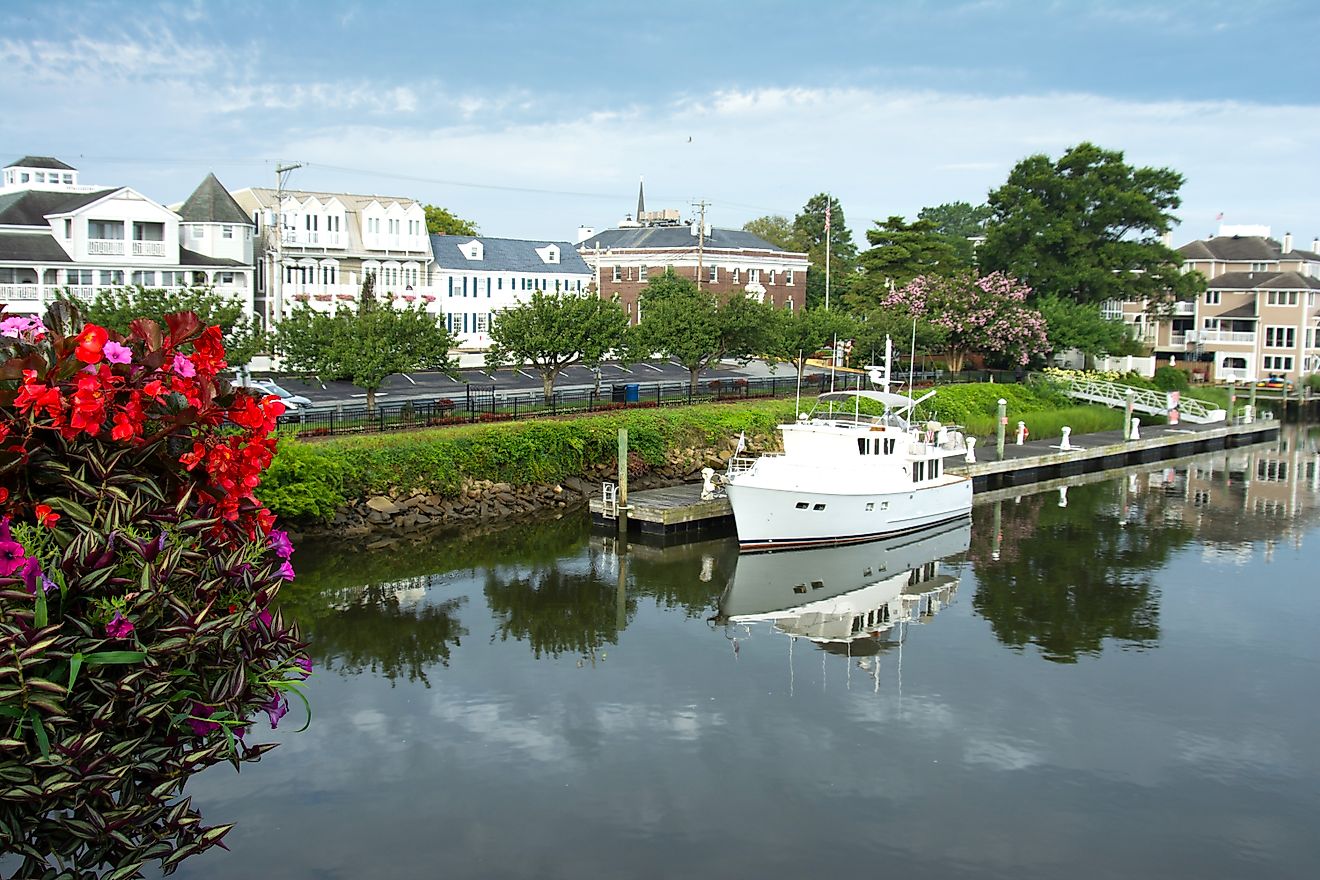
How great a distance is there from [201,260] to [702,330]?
25693 mm

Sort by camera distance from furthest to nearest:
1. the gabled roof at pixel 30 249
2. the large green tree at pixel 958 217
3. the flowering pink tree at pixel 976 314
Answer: the large green tree at pixel 958 217
the flowering pink tree at pixel 976 314
the gabled roof at pixel 30 249

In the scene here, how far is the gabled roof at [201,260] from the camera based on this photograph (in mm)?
56250

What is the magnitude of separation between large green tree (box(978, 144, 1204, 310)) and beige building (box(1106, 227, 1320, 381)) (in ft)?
37.5

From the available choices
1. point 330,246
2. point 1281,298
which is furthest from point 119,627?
point 1281,298

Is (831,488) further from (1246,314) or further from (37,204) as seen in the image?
(1246,314)

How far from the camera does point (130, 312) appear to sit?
35906mm

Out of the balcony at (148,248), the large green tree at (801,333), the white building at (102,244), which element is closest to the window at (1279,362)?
the large green tree at (801,333)

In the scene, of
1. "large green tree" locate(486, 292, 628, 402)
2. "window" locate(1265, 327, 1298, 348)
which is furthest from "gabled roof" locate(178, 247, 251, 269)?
"window" locate(1265, 327, 1298, 348)

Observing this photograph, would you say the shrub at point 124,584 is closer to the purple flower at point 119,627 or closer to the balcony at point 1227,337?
the purple flower at point 119,627

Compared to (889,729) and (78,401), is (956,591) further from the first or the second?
(78,401)

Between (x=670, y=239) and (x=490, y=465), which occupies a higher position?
(x=670, y=239)

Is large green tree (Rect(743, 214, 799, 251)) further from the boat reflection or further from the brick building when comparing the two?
the boat reflection

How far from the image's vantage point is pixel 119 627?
7652mm

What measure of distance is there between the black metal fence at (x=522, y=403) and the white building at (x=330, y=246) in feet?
45.5
